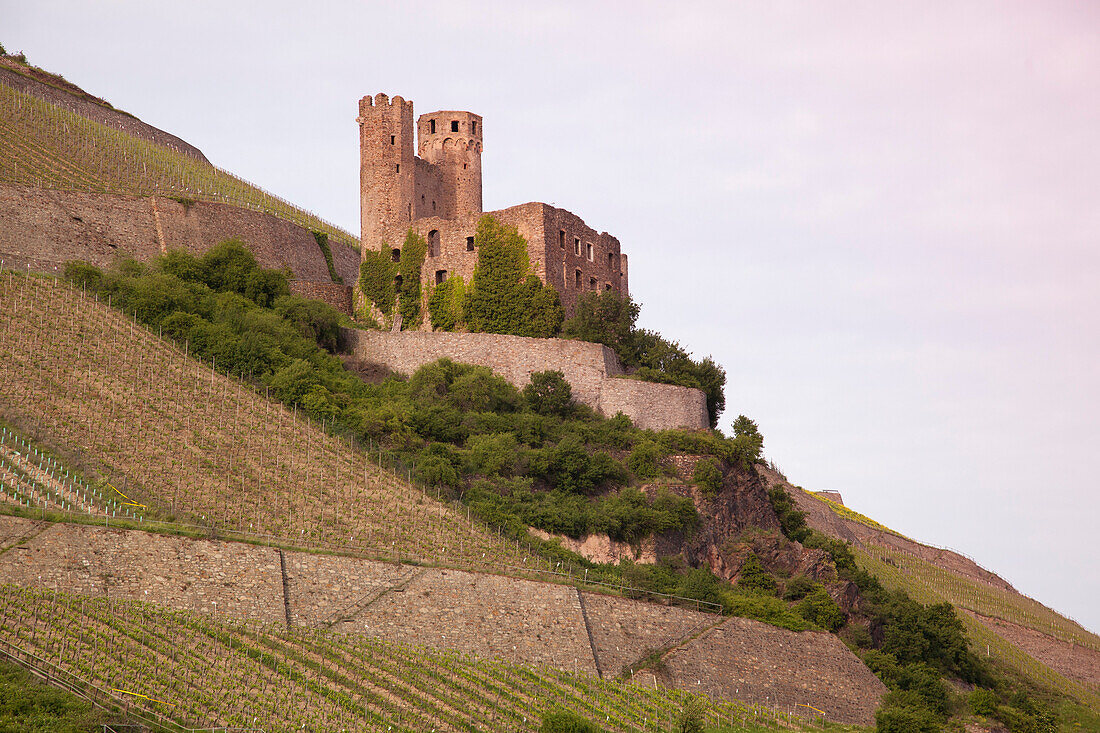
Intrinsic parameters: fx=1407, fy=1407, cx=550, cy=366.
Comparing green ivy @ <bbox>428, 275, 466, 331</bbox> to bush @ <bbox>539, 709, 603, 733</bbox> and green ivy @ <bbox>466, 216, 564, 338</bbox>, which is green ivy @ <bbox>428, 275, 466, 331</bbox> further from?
bush @ <bbox>539, 709, 603, 733</bbox>

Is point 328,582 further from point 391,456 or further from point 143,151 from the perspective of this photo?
point 143,151

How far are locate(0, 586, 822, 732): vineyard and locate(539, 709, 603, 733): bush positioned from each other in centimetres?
120

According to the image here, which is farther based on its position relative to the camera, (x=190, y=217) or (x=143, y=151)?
(x=143, y=151)

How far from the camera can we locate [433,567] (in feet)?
127

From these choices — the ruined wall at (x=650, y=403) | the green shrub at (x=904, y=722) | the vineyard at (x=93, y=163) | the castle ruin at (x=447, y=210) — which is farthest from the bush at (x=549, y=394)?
the vineyard at (x=93, y=163)

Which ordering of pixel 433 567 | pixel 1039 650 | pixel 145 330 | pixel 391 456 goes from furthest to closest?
pixel 1039 650
pixel 145 330
pixel 391 456
pixel 433 567

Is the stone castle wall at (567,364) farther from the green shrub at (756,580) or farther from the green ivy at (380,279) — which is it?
the green shrub at (756,580)

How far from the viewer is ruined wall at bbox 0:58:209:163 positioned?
281ft

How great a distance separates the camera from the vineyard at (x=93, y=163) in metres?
64.6

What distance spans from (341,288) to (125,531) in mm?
28061

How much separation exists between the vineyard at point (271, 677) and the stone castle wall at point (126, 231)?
2773cm

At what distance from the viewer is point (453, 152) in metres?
62.6

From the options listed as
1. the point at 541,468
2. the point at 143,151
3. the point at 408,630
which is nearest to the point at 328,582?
the point at 408,630

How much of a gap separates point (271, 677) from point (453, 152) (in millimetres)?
36632
